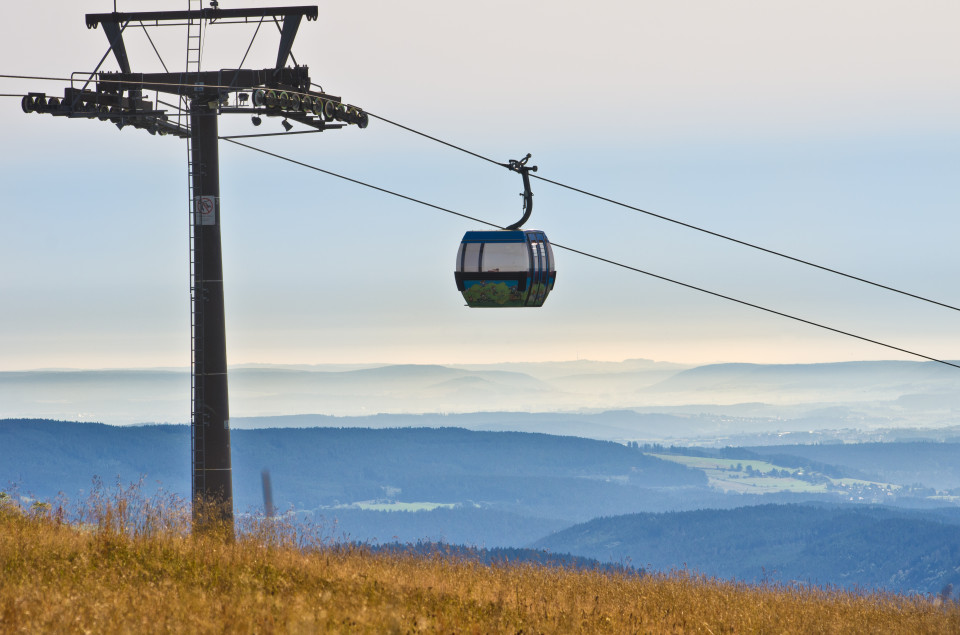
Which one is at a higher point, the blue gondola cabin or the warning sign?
the warning sign

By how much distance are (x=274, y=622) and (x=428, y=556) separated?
7.37 metres

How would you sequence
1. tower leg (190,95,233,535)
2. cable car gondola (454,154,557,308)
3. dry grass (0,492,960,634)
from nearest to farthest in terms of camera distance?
1. dry grass (0,492,960,634)
2. cable car gondola (454,154,557,308)
3. tower leg (190,95,233,535)

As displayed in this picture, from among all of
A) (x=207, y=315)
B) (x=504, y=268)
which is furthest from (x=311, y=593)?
(x=207, y=315)

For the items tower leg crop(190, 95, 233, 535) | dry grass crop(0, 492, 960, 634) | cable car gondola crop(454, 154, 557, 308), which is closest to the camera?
dry grass crop(0, 492, 960, 634)

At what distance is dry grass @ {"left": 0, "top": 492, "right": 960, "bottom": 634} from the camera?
10016 mm

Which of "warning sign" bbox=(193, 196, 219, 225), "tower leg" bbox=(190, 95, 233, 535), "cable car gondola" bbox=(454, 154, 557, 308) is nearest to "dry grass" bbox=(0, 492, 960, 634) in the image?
"tower leg" bbox=(190, 95, 233, 535)

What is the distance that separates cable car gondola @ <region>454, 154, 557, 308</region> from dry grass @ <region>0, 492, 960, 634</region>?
409 centimetres

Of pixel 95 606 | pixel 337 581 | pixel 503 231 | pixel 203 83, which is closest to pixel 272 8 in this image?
pixel 203 83

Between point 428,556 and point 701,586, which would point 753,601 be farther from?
point 428,556

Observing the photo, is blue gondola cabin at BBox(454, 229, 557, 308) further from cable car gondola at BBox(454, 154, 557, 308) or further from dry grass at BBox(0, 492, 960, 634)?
→ dry grass at BBox(0, 492, 960, 634)

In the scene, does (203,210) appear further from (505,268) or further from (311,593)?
(311,593)

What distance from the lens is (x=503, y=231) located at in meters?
15.2

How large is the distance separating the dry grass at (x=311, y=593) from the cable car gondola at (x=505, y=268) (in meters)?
4.09

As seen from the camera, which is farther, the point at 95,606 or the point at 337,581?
the point at 337,581
